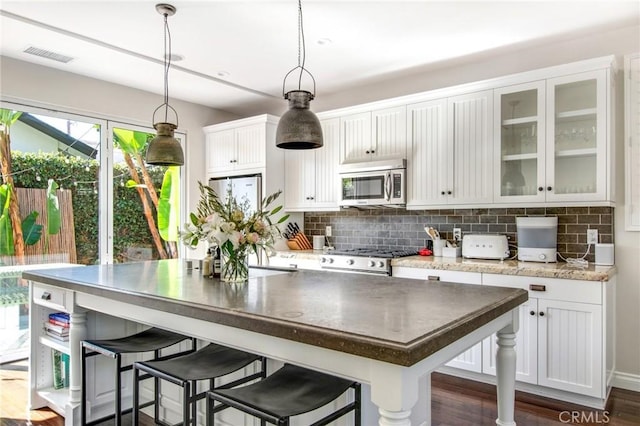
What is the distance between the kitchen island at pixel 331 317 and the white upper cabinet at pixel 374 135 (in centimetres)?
191

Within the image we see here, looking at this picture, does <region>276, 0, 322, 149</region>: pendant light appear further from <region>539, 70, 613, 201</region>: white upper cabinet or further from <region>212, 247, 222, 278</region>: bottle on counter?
<region>539, 70, 613, 201</region>: white upper cabinet

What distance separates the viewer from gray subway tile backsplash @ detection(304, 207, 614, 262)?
334cm

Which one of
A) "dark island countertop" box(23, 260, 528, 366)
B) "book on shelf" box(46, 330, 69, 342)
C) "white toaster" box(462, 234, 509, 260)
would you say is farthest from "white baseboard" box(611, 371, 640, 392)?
"book on shelf" box(46, 330, 69, 342)

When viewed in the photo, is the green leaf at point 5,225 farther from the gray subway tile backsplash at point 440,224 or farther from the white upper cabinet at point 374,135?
the white upper cabinet at point 374,135

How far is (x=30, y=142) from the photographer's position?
12.9ft

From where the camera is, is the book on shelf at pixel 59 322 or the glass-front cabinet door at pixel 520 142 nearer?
the book on shelf at pixel 59 322

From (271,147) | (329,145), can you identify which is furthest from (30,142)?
(329,145)

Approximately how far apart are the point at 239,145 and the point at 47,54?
1985 mm

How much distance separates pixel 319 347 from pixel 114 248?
3813 mm

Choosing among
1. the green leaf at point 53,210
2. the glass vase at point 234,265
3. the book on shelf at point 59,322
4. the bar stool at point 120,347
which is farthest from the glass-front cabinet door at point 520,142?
the green leaf at point 53,210

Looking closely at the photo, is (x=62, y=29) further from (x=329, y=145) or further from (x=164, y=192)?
(x=329, y=145)

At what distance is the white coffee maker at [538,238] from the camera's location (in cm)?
329

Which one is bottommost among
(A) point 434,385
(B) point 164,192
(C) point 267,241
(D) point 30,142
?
(A) point 434,385

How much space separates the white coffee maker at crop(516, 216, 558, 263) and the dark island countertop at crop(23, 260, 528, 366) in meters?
1.53
